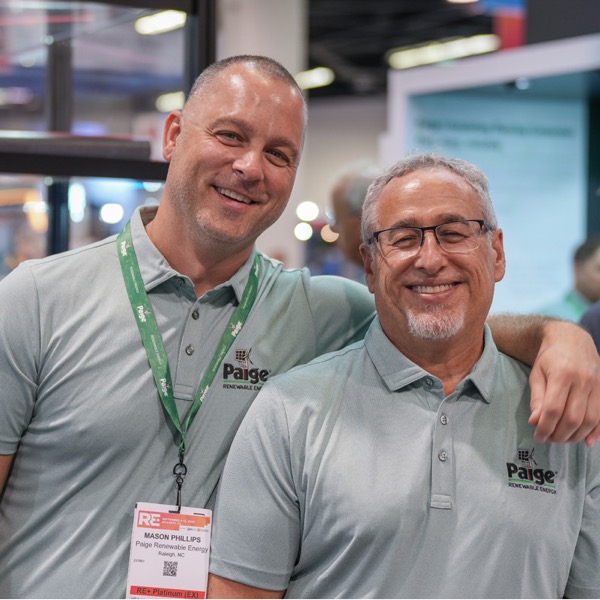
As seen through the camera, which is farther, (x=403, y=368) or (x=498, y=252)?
(x=498, y=252)

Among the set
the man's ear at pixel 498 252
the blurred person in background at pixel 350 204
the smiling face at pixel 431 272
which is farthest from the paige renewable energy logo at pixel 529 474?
the blurred person in background at pixel 350 204

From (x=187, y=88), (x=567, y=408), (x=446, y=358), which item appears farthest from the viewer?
(x=187, y=88)

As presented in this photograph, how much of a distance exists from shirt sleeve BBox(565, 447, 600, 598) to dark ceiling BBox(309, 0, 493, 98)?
12506 millimetres

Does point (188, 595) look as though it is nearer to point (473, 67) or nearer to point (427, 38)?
point (473, 67)

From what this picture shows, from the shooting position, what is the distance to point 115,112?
4.30 metres

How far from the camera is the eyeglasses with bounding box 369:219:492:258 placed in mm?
1960

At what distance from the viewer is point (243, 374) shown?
Answer: 6.57 ft

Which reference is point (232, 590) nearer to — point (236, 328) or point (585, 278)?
point (236, 328)

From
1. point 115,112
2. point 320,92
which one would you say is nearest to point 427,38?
point 320,92

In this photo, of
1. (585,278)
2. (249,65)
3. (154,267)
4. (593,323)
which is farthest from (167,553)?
(585,278)

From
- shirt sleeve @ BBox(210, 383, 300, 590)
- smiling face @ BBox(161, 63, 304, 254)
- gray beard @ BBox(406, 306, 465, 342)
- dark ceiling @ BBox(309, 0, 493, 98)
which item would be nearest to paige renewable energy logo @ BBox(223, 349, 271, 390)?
shirt sleeve @ BBox(210, 383, 300, 590)

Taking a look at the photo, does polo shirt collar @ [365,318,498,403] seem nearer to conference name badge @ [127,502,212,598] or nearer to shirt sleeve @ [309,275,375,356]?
shirt sleeve @ [309,275,375,356]

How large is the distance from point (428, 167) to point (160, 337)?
0.71 metres

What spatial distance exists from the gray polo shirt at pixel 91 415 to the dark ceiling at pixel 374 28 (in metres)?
12.5
